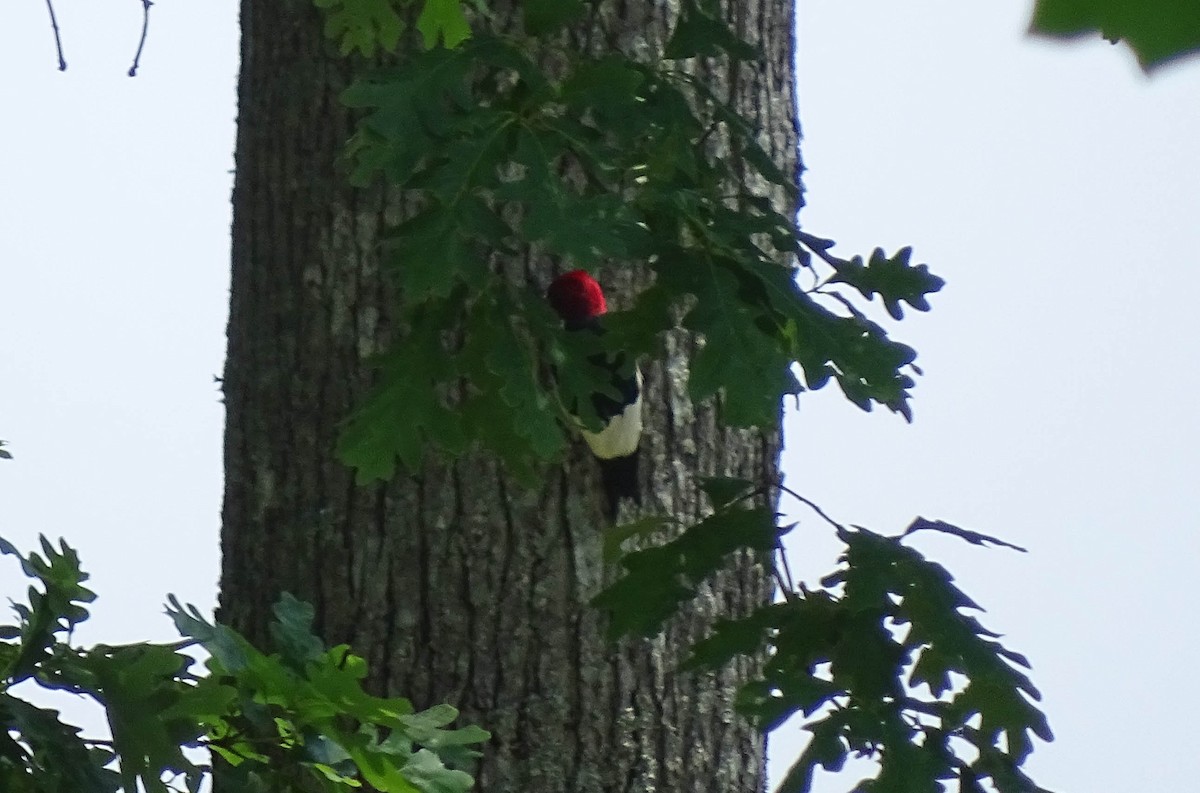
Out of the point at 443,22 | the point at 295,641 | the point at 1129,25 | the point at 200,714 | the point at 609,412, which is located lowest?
the point at 1129,25

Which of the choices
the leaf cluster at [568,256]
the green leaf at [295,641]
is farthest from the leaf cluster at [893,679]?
the green leaf at [295,641]

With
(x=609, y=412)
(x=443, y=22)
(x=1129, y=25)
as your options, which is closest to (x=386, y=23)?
(x=443, y=22)

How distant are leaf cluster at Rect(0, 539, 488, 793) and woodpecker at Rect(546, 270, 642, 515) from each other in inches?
16.3

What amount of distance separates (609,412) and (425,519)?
260 mm

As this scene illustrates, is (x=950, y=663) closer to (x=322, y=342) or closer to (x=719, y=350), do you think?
(x=719, y=350)

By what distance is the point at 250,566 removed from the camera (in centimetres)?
176

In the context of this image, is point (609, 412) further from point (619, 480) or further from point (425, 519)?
point (425, 519)

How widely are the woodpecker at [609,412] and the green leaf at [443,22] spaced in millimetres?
348

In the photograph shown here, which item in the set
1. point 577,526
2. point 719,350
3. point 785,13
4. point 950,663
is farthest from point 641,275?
point 950,663

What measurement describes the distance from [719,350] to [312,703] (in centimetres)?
50

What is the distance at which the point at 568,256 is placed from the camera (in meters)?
1.11

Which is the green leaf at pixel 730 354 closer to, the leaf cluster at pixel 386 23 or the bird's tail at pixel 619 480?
the leaf cluster at pixel 386 23

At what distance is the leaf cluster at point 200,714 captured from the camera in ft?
3.76

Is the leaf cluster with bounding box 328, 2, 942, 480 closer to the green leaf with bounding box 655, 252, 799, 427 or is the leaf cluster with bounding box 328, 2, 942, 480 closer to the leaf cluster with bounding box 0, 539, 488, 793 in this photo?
the green leaf with bounding box 655, 252, 799, 427
